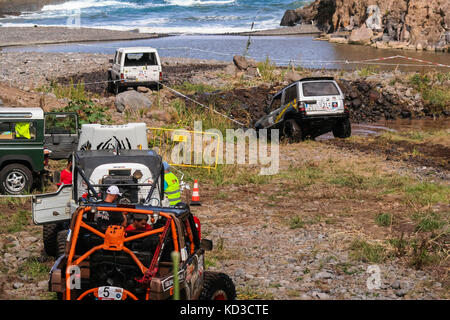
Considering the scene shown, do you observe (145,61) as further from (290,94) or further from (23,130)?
(23,130)

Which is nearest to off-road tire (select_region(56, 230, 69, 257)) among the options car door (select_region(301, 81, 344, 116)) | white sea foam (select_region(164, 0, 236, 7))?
car door (select_region(301, 81, 344, 116))

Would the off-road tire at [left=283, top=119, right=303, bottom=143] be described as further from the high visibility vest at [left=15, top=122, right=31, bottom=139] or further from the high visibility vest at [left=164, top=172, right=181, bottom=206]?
the high visibility vest at [left=164, top=172, right=181, bottom=206]

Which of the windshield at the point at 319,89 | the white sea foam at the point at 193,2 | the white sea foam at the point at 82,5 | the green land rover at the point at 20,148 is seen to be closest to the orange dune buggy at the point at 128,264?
the green land rover at the point at 20,148

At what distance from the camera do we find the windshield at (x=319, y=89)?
63.2 ft

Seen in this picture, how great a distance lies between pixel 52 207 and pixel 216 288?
12.4 ft

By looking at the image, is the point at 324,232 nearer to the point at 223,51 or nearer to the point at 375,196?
the point at 375,196

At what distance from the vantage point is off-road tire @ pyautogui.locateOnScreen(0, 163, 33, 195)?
42.8ft

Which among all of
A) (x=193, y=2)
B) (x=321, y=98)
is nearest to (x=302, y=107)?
(x=321, y=98)

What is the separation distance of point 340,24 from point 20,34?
30.3m

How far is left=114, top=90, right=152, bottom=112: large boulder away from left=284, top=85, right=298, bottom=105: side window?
5098 millimetres

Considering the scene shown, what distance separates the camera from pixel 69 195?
9.83m

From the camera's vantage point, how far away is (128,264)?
249 inches

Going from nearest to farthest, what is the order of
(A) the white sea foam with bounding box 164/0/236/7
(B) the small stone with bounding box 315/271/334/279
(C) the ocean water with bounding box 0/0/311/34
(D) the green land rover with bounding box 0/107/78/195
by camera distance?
(B) the small stone with bounding box 315/271/334/279 → (D) the green land rover with bounding box 0/107/78/195 → (C) the ocean water with bounding box 0/0/311/34 → (A) the white sea foam with bounding box 164/0/236/7

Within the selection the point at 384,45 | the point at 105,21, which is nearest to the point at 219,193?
the point at 384,45
